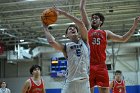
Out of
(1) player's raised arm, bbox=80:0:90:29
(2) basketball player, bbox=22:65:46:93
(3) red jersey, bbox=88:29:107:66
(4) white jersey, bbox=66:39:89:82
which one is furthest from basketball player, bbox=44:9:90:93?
(2) basketball player, bbox=22:65:46:93

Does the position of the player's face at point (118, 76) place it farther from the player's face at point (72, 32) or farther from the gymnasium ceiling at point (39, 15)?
the player's face at point (72, 32)

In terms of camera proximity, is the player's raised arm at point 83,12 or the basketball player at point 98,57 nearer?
the player's raised arm at point 83,12

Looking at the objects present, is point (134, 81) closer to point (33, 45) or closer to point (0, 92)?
point (33, 45)

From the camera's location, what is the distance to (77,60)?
13.5ft

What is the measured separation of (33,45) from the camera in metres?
21.7

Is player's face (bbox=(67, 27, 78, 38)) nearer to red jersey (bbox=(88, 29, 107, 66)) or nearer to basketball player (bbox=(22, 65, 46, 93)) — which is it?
red jersey (bbox=(88, 29, 107, 66))

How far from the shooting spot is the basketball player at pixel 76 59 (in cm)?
400

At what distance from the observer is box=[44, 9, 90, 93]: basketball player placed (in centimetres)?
400

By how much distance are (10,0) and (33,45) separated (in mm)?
8614

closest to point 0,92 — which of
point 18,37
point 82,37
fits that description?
point 18,37

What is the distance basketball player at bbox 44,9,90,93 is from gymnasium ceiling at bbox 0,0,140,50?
8934 mm

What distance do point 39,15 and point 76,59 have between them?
11.2 m

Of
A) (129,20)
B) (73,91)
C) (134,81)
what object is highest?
(129,20)

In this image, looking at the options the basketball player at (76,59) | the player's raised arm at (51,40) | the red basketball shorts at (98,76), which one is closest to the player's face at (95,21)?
the red basketball shorts at (98,76)
